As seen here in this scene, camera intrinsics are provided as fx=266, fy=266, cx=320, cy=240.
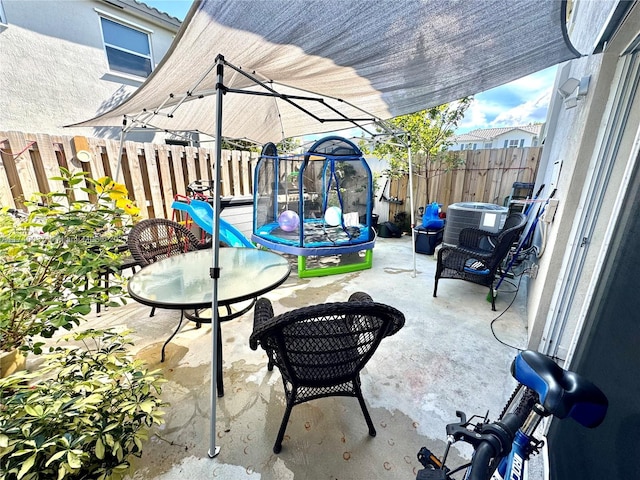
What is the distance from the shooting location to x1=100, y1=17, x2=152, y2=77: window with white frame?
234 inches

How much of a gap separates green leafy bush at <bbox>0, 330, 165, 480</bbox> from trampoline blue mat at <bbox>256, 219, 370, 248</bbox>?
9.13 feet

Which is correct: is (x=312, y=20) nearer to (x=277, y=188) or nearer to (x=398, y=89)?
(x=398, y=89)

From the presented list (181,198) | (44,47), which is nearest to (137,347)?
(181,198)

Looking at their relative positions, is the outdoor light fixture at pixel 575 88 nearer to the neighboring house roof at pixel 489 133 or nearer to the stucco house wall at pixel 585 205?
the stucco house wall at pixel 585 205

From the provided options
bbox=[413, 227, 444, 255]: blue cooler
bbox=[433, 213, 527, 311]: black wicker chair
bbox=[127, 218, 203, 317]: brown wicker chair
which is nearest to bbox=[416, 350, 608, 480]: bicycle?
bbox=[433, 213, 527, 311]: black wicker chair

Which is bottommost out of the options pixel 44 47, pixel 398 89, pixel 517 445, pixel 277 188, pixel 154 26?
pixel 517 445

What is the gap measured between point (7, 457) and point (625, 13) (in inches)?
138

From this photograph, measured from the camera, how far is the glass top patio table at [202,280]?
172cm

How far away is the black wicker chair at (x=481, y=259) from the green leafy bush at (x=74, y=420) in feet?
10.4

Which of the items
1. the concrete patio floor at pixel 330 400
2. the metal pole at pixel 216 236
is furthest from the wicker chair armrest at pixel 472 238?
the metal pole at pixel 216 236

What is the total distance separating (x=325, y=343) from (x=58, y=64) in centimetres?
769

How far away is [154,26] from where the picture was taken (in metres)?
6.54

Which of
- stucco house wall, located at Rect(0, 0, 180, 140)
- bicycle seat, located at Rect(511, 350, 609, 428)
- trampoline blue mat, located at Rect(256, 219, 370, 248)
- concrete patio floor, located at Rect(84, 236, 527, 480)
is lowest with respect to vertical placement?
concrete patio floor, located at Rect(84, 236, 527, 480)

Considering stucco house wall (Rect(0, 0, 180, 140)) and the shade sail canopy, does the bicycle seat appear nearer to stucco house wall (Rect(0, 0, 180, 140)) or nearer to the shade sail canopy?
the shade sail canopy
